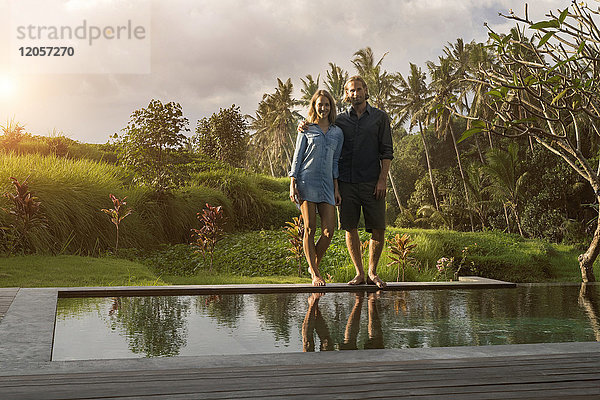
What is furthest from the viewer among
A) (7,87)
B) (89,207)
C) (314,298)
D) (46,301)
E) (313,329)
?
(7,87)

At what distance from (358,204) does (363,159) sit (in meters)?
0.36

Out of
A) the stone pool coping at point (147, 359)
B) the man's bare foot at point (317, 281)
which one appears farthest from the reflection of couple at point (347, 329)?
the man's bare foot at point (317, 281)

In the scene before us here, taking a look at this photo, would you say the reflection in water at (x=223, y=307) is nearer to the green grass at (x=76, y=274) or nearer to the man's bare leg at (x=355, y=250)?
the man's bare leg at (x=355, y=250)

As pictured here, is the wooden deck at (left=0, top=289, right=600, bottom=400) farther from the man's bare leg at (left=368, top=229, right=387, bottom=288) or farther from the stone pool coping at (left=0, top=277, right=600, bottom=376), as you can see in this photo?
the man's bare leg at (left=368, top=229, right=387, bottom=288)

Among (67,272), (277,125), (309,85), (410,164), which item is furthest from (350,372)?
(277,125)

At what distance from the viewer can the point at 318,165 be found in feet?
14.0

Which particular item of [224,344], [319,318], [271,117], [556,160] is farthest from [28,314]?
[271,117]

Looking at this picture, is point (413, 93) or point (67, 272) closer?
point (67, 272)

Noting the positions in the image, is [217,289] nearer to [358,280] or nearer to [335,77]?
[358,280]

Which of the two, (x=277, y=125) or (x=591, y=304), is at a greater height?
(x=277, y=125)

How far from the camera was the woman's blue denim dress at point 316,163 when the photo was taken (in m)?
4.25

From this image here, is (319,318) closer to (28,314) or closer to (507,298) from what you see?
(28,314)

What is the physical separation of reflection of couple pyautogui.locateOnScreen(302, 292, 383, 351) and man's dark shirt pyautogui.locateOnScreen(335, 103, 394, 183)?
1107 millimetres

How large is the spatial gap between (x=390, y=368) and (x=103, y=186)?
9473 millimetres
